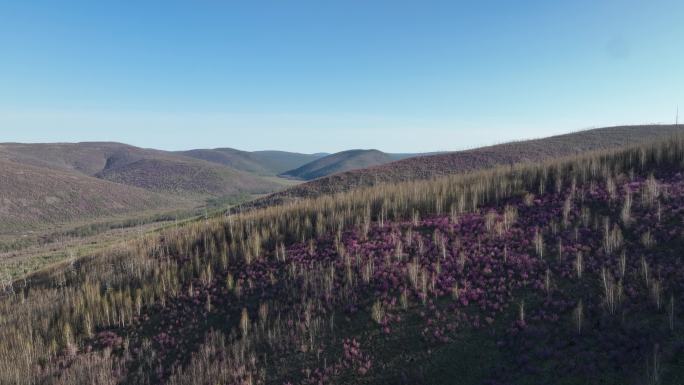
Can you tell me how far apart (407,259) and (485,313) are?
327 centimetres

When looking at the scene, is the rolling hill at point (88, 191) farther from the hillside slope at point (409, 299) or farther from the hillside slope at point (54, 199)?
the hillside slope at point (409, 299)

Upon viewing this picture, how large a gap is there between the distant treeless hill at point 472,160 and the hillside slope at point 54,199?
65652 mm

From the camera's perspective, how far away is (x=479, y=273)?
10227 mm

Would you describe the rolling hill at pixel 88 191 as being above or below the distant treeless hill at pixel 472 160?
below

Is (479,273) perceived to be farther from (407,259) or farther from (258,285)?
(258,285)

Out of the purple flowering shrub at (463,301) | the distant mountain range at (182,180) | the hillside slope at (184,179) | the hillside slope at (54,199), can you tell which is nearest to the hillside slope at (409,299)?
the purple flowering shrub at (463,301)

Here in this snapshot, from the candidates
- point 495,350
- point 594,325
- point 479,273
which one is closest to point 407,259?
point 479,273

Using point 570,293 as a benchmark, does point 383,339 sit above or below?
below

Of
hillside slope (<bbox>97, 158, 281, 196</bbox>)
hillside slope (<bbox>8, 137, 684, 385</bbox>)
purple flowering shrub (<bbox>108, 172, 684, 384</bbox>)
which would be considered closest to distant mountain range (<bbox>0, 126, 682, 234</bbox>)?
hillside slope (<bbox>97, 158, 281, 196</bbox>)

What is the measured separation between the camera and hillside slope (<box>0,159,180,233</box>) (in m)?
83.2

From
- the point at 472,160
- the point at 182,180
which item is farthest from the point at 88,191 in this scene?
the point at 472,160

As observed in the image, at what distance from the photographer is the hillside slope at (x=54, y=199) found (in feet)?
273

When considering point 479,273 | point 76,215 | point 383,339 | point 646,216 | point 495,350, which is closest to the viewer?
point 495,350

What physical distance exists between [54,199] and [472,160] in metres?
97.5
